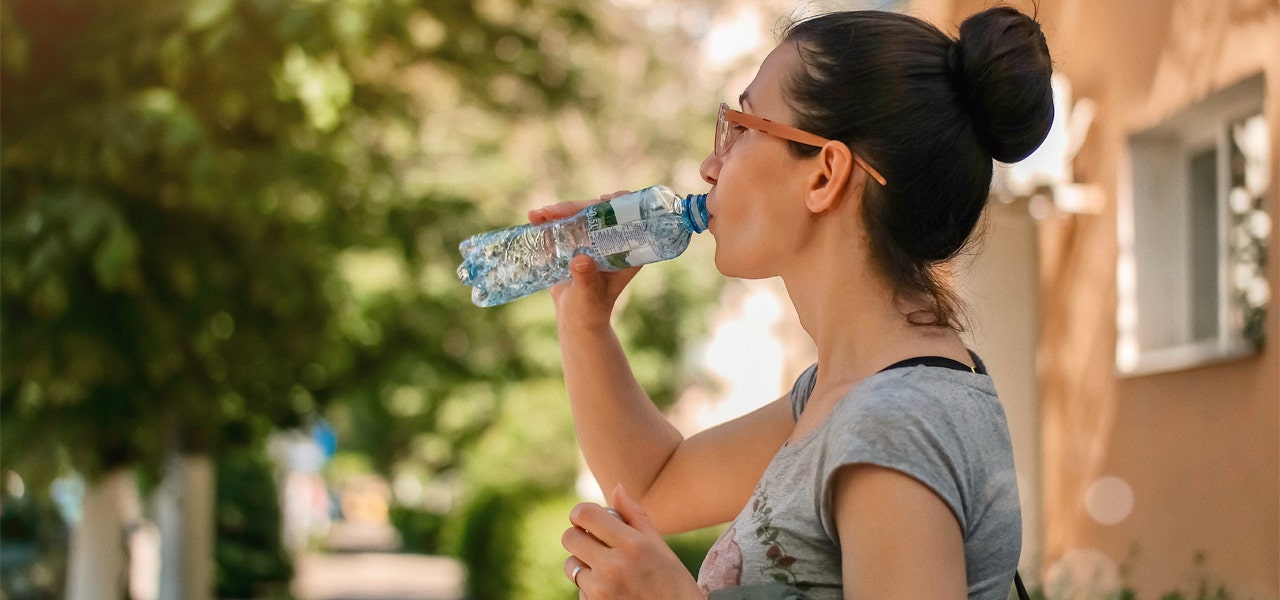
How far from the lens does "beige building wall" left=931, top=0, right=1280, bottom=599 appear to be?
3.81 metres

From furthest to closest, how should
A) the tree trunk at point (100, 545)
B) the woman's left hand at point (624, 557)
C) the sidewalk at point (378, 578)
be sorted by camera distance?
the sidewalk at point (378, 578) → the tree trunk at point (100, 545) → the woman's left hand at point (624, 557)

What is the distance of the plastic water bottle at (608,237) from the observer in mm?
2082

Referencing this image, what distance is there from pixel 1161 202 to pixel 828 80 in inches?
147

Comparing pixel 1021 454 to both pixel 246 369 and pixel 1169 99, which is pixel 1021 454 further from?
pixel 246 369

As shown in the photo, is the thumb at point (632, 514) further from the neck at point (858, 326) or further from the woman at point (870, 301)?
the neck at point (858, 326)

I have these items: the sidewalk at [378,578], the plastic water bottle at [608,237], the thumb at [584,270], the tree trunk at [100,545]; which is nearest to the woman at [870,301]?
the plastic water bottle at [608,237]

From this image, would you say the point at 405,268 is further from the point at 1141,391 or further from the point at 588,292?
the point at 588,292

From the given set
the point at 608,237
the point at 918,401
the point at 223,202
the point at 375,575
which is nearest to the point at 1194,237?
the point at 608,237

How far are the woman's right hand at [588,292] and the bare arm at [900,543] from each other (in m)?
0.81

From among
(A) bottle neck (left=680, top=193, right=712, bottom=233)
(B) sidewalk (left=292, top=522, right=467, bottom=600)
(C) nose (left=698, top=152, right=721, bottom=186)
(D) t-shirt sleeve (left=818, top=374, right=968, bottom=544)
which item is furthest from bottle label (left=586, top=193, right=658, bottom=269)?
(B) sidewalk (left=292, top=522, right=467, bottom=600)

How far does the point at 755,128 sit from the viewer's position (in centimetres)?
177

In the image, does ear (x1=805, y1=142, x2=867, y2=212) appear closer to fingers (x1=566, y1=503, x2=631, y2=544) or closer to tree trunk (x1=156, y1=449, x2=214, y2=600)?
fingers (x1=566, y1=503, x2=631, y2=544)

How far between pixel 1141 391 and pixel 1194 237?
0.61 m

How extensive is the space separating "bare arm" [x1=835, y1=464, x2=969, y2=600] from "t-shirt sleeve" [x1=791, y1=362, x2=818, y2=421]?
521 mm
